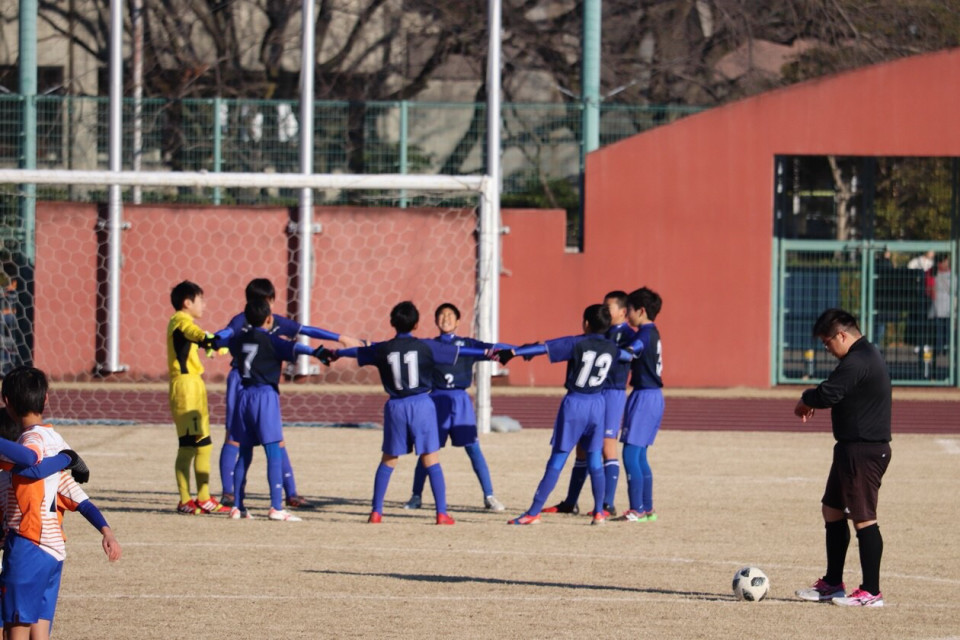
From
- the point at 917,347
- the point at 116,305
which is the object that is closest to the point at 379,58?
the point at 116,305

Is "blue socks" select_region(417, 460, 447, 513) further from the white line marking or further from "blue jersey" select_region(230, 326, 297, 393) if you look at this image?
the white line marking

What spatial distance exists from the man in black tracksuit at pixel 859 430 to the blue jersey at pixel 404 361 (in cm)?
307

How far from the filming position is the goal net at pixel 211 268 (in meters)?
18.3

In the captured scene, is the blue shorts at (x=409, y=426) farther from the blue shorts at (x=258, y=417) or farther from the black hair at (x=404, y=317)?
the blue shorts at (x=258, y=417)

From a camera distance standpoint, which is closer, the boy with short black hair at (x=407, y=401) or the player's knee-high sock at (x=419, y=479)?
the boy with short black hair at (x=407, y=401)

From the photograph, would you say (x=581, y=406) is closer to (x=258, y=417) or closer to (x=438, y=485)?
(x=438, y=485)

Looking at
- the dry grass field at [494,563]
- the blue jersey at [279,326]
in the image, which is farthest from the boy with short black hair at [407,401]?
the blue jersey at [279,326]

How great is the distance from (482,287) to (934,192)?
9708 millimetres

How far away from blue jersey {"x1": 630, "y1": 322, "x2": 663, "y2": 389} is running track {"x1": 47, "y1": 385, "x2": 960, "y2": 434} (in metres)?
6.06

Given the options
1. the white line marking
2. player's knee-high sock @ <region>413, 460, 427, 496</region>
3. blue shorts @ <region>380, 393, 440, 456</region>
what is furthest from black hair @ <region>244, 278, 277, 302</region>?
the white line marking

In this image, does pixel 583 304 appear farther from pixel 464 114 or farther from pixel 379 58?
pixel 379 58

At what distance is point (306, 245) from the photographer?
60.2ft

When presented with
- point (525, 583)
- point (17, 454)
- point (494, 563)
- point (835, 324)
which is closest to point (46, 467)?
point (17, 454)

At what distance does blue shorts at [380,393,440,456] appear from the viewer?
31.0 feet
